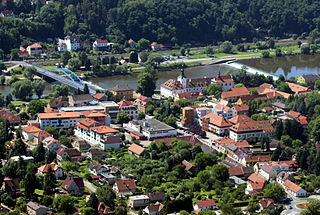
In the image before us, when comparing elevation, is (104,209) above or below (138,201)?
above

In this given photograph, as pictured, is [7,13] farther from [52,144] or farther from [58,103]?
[52,144]

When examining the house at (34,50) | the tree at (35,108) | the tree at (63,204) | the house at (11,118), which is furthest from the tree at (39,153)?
the house at (34,50)

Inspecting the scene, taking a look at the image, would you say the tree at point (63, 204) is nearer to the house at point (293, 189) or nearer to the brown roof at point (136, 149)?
the brown roof at point (136, 149)

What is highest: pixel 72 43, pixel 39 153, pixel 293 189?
pixel 72 43

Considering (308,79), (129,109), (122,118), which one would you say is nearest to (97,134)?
(122,118)

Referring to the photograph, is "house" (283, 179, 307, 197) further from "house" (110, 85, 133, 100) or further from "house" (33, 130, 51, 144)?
"house" (110, 85, 133, 100)

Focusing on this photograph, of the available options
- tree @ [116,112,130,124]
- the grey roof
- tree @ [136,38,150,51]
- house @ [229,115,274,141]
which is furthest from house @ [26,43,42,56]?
house @ [229,115,274,141]
